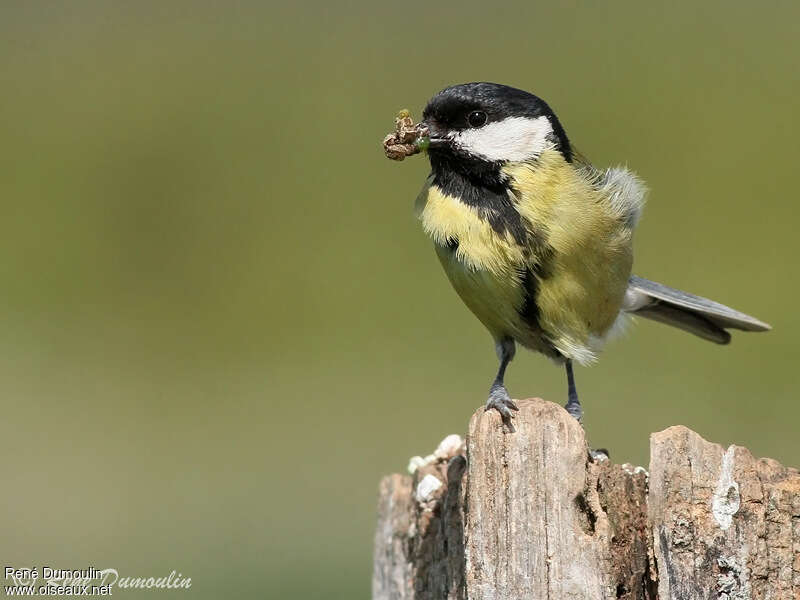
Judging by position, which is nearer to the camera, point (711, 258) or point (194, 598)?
point (194, 598)

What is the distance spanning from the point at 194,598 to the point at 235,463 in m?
2.10

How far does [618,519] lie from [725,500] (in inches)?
10.7

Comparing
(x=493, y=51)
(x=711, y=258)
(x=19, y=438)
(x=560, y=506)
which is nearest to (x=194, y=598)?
(x=560, y=506)

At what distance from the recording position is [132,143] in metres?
10.6

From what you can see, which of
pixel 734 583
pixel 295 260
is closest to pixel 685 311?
pixel 734 583

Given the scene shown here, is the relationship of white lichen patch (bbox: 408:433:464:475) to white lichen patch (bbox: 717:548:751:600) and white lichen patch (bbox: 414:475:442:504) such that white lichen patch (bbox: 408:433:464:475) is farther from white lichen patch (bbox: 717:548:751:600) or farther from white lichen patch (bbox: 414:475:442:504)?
white lichen patch (bbox: 717:548:751:600)

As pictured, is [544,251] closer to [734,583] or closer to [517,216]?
[517,216]

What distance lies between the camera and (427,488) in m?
3.47

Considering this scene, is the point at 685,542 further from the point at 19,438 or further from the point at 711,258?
the point at 711,258

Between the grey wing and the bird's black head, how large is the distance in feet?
2.95

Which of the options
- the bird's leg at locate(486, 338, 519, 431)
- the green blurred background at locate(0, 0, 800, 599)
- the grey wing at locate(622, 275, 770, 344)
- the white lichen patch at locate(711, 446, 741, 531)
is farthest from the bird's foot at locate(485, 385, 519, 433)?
the green blurred background at locate(0, 0, 800, 599)

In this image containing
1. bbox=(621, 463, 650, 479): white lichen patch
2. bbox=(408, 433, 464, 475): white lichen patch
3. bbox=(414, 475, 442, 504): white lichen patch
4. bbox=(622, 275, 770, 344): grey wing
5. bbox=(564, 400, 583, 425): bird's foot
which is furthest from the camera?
bbox=(622, 275, 770, 344): grey wing

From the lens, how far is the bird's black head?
12.5 feet

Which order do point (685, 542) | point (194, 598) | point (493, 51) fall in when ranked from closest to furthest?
point (685, 542)
point (194, 598)
point (493, 51)
